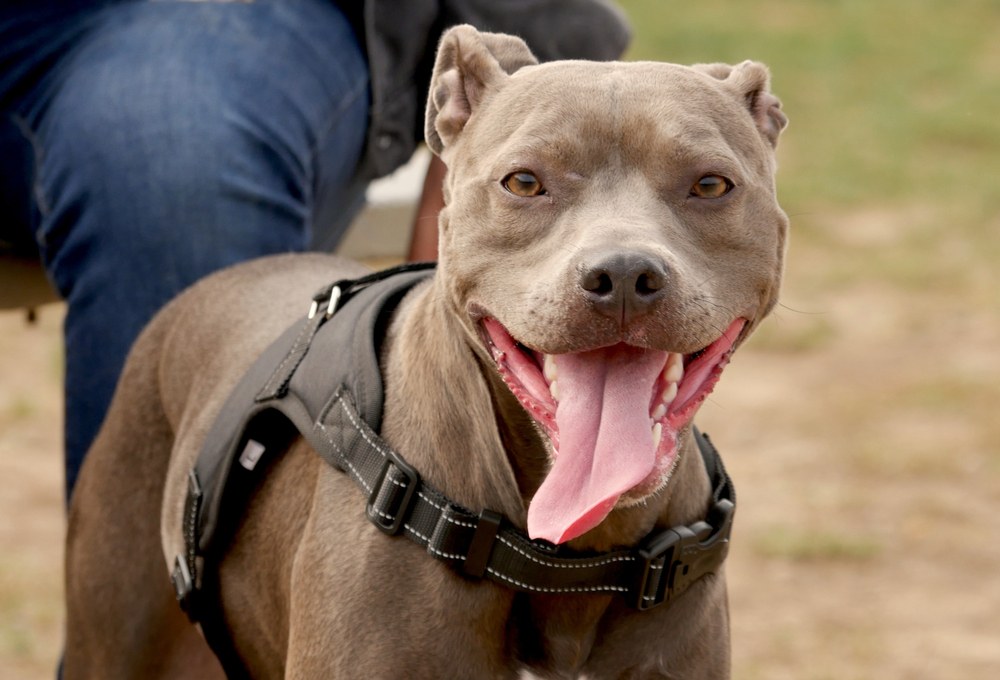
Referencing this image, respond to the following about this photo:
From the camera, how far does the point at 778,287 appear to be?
122 inches

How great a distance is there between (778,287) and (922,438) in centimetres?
427

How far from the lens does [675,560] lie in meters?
3.02

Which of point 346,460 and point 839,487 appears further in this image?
point 839,487

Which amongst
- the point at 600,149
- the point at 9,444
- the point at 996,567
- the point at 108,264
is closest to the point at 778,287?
the point at 600,149

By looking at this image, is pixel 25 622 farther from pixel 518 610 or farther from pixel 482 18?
pixel 518 610

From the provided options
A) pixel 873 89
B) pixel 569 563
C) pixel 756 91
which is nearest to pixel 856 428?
pixel 756 91

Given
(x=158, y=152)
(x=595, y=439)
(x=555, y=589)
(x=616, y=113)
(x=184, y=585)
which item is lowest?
(x=184, y=585)

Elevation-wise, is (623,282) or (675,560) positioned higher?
(623,282)

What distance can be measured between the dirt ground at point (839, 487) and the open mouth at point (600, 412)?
1.73 m

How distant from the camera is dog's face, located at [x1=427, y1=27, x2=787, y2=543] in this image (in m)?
2.73

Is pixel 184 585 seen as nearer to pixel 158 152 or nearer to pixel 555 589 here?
pixel 555 589

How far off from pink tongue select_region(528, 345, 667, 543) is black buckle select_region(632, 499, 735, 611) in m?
0.26

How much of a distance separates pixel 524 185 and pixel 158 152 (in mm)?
1433

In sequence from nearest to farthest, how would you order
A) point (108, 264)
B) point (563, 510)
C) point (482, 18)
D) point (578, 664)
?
point (563, 510), point (578, 664), point (108, 264), point (482, 18)
